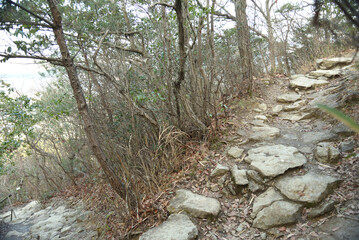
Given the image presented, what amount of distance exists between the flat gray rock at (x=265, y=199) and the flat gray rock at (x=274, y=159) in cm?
24

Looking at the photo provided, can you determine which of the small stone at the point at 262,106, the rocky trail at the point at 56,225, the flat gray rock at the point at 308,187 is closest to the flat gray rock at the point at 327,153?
the flat gray rock at the point at 308,187

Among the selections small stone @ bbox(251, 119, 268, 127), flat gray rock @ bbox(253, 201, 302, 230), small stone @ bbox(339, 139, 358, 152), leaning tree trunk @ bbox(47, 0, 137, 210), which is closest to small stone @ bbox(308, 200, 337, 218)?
flat gray rock @ bbox(253, 201, 302, 230)

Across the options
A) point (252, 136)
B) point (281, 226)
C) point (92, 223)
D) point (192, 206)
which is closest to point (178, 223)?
point (192, 206)

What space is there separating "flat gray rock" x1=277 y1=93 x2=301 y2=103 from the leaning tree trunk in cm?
428

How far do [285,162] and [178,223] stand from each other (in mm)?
1667

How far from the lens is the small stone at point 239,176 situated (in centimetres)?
296

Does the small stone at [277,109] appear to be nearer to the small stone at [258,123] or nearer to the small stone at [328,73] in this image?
the small stone at [258,123]

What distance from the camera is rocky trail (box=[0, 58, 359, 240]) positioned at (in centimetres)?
222

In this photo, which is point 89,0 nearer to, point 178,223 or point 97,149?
point 97,149

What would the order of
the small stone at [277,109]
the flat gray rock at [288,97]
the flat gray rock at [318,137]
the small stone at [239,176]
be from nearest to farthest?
the small stone at [239,176]
the flat gray rock at [318,137]
the small stone at [277,109]
the flat gray rock at [288,97]

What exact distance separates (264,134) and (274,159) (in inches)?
37.5

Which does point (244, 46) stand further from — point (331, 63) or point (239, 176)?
point (239, 176)

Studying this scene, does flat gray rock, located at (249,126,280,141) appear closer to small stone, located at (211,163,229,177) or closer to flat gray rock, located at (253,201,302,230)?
small stone, located at (211,163,229,177)

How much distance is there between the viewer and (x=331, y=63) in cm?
626
